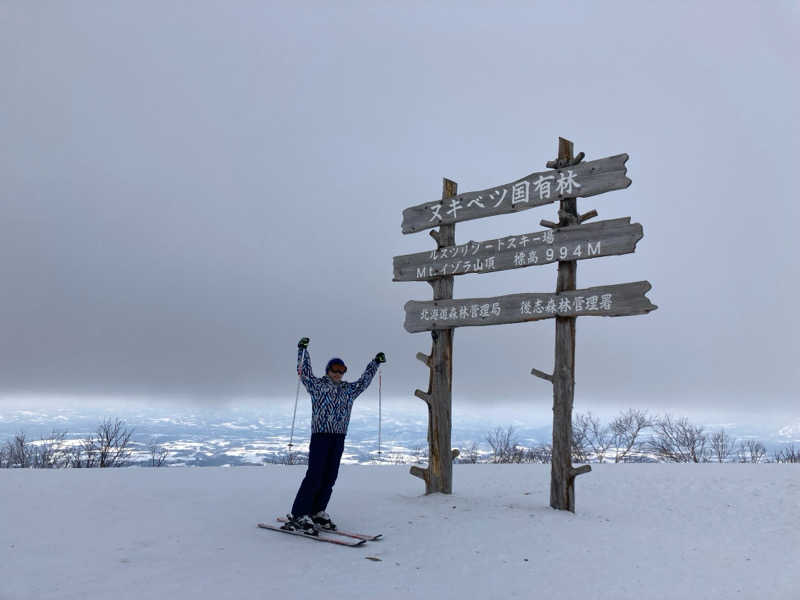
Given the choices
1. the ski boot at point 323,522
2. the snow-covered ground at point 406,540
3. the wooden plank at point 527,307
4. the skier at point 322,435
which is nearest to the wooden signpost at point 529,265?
the wooden plank at point 527,307

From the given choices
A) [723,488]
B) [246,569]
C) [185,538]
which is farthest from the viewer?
[723,488]

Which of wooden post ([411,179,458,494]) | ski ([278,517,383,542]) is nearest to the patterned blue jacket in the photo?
ski ([278,517,383,542])

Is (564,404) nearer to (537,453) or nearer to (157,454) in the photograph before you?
(537,453)

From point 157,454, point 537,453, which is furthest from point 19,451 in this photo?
point 537,453

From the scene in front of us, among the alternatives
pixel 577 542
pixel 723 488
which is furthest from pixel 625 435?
pixel 577 542

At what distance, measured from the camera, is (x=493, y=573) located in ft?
17.8

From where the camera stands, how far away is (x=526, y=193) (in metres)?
9.57

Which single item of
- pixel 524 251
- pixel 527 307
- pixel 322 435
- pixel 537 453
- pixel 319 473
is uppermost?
pixel 524 251

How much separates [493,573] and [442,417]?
451 centimetres

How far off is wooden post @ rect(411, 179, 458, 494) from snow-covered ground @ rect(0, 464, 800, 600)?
390mm

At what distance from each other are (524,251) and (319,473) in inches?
185

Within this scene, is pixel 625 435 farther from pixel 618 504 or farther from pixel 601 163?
pixel 601 163

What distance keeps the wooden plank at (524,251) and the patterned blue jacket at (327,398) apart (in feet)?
11.5

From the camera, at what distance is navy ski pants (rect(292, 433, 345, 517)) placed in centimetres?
679
